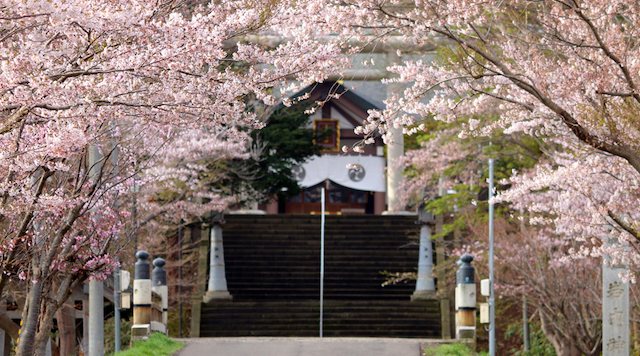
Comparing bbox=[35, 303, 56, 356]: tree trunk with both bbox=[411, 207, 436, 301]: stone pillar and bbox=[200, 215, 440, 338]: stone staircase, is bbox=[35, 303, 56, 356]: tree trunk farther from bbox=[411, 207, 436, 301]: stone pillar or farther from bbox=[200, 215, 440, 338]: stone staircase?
bbox=[411, 207, 436, 301]: stone pillar

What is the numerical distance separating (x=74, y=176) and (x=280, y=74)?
3474 mm

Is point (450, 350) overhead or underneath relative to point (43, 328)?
underneath

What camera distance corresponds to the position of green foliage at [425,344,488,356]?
409 inches

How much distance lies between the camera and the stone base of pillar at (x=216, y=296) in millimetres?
20062

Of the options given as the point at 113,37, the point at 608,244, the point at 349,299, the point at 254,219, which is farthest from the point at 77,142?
the point at 254,219

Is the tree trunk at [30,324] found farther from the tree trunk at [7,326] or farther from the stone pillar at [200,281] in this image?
the stone pillar at [200,281]

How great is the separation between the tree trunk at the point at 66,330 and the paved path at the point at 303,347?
5261 mm

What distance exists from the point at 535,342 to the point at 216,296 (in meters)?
9.19

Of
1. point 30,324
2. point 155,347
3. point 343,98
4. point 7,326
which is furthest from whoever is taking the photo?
point 343,98

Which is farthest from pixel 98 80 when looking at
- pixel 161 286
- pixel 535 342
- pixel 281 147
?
pixel 535 342

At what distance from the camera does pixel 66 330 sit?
53.5 ft

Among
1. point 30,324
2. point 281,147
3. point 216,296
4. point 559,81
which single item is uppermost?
point 281,147

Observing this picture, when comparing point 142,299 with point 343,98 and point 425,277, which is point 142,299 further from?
point 343,98

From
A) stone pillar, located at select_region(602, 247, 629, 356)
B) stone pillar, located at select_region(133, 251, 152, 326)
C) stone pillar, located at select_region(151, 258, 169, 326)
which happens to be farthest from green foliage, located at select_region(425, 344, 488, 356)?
stone pillar, located at select_region(151, 258, 169, 326)
